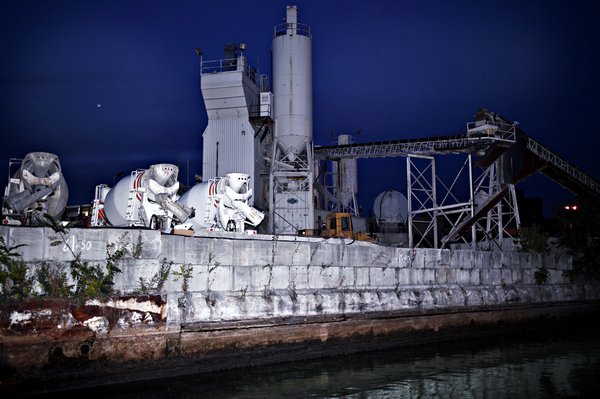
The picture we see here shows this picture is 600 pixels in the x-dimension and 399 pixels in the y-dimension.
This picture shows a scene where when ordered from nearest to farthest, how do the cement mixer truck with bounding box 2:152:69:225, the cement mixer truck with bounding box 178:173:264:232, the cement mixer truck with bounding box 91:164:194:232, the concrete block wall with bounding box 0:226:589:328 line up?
the concrete block wall with bounding box 0:226:589:328 → the cement mixer truck with bounding box 2:152:69:225 → the cement mixer truck with bounding box 91:164:194:232 → the cement mixer truck with bounding box 178:173:264:232

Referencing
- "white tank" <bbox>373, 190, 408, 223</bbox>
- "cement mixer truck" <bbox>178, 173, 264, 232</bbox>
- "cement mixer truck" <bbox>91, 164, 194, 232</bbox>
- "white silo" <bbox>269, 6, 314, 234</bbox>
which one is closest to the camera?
"cement mixer truck" <bbox>91, 164, 194, 232</bbox>

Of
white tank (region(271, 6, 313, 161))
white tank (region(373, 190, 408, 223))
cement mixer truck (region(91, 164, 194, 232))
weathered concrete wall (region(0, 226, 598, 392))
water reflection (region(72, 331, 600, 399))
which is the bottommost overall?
water reflection (region(72, 331, 600, 399))

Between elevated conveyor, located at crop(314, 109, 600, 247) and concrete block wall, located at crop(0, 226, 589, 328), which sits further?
elevated conveyor, located at crop(314, 109, 600, 247)

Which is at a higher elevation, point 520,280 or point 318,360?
point 520,280

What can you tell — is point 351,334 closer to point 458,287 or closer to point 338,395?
point 338,395

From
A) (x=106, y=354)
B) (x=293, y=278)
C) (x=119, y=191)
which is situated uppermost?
(x=119, y=191)

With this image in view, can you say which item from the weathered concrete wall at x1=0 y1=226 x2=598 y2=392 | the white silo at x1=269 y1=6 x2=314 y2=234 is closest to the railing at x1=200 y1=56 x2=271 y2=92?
the white silo at x1=269 y1=6 x2=314 y2=234

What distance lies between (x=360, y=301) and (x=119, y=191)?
1484 cm

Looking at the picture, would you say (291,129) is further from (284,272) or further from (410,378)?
(410,378)

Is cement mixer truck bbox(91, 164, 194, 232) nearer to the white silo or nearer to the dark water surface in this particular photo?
the dark water surface

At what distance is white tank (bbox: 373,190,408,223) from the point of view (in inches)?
2120

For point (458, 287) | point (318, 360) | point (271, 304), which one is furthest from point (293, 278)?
point (458, 287)

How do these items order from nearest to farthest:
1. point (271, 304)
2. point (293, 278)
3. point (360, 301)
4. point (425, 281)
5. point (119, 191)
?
1. point (271, 304)
2. point (293, 278)
3. point (360, 301)
4. point (425, 281)
5. point (119, 191)

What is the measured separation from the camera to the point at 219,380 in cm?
1309
